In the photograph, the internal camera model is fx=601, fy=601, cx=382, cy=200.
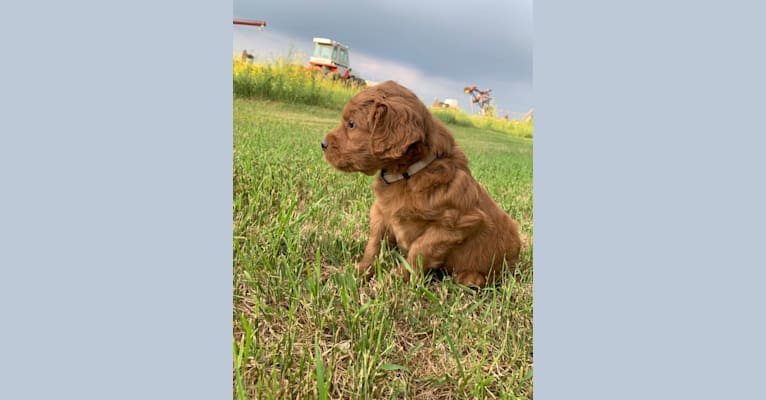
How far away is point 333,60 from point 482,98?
82 cm

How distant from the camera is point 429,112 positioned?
2.98 m

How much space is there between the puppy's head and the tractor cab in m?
0.28

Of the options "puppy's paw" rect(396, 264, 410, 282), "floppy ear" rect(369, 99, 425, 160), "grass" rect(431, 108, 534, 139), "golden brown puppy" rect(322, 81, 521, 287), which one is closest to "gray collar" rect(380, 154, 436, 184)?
"golden brown puppy" rect(322, 81, 521, 287)

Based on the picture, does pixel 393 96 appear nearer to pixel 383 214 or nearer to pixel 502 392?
pixel 383 214

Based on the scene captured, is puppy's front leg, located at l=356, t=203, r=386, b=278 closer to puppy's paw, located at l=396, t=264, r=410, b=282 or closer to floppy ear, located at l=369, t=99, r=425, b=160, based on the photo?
puppy's paw, located at l=396, t=264, r=410, b=282

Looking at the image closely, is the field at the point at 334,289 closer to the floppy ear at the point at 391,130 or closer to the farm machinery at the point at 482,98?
the farm machinery at the point at 482,98

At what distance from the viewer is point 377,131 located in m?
2.80

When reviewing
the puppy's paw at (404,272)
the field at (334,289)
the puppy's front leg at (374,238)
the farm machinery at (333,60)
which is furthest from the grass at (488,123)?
the puppy's paw at (404,272)

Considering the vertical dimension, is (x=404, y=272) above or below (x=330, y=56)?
below

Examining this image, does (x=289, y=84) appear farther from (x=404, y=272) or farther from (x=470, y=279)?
(x=470, y=279)

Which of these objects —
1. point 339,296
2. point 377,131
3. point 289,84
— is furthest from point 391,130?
point 289,84

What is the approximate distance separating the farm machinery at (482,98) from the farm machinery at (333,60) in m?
0.57

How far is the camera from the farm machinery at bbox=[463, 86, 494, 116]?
320 centimetres

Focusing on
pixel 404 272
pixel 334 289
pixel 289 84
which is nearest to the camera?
pixel 334 289
